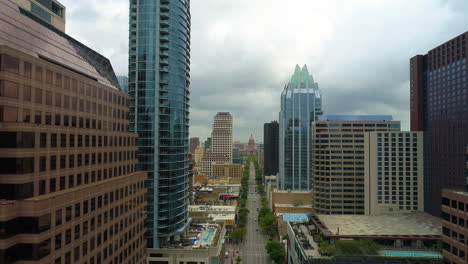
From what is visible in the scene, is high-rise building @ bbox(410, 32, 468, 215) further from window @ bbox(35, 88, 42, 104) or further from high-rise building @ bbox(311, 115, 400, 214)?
window @ bbox(35, 88, 42, 104)

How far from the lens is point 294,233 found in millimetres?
102438

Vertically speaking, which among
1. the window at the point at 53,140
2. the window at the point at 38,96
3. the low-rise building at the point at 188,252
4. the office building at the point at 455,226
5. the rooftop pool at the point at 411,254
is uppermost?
the window at the point at 38,96

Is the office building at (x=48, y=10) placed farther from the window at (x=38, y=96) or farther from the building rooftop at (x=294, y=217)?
the building rooftop at (x=294, y=217)

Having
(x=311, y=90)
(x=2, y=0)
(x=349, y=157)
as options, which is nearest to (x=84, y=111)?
(x=2, y=0)

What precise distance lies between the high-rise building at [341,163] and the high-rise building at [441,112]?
Answer: 53.1ft

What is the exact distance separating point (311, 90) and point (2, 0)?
559 feet

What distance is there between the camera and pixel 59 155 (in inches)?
1689

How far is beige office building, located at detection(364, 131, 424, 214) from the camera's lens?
399 feet

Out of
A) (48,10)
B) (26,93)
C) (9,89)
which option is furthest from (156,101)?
(9,89)

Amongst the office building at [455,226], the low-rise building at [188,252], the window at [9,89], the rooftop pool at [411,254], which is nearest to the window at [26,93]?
the window at [9,89]

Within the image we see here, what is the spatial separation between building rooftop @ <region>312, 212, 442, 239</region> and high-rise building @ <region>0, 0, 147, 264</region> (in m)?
61.0

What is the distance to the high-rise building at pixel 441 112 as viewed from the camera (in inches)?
4060

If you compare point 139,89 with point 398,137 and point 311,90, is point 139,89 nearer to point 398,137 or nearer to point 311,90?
point 398,137

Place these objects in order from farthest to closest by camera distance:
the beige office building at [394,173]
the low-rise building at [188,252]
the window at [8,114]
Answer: the beige office building at [394,173], the low-rise building at [188,252], the window at [8,114]
